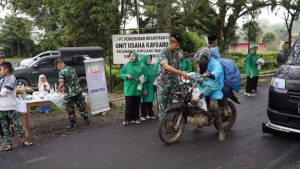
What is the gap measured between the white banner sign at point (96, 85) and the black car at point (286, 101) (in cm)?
451

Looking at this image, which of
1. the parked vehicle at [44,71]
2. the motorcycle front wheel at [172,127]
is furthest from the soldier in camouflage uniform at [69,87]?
the parked vehicle at [44,71]

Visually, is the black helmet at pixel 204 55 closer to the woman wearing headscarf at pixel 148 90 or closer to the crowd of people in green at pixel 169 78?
the crowd of people in green at pixel 169 78

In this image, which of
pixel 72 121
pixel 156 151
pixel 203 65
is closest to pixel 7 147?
pixel 72 121

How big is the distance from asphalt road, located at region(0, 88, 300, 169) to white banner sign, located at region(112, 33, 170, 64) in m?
3.49

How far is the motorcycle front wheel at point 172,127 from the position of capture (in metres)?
6.54

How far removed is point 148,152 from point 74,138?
1.96m

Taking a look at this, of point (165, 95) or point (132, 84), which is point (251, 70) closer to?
point (132, 84)

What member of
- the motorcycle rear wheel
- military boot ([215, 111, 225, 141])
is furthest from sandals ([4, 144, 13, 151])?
the motorcycle rear wheel

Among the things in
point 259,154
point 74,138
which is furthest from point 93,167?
point 259,154

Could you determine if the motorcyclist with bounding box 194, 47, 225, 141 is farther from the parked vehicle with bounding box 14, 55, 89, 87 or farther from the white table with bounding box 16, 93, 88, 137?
the parked vehicle with bounding box 14, 55, 89, 87

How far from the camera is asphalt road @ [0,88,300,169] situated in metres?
5.67

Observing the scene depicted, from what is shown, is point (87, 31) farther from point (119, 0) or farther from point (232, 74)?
point (232, 74)

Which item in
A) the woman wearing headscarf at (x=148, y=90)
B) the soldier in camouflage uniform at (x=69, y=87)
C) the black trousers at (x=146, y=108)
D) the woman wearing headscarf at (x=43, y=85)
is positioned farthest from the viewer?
the woman wearing headscarf at (x=43, y=85)

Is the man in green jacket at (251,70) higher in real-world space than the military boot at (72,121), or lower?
higher
